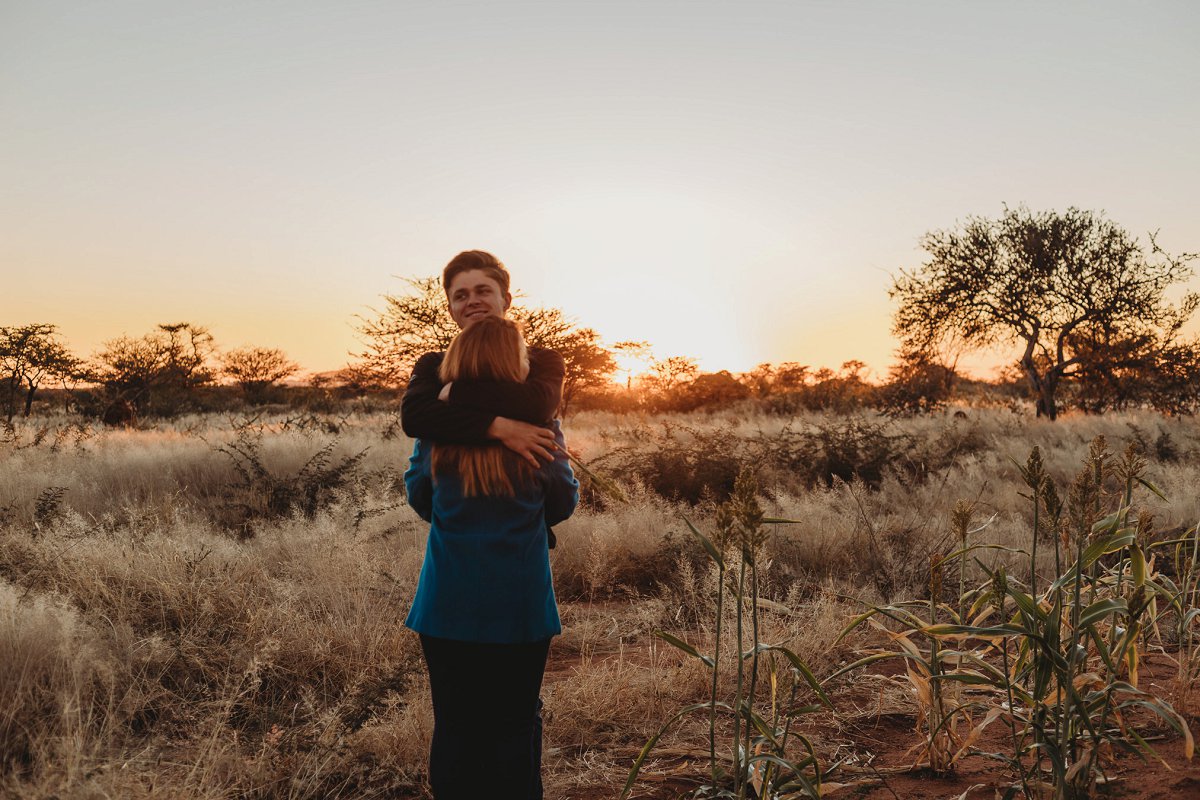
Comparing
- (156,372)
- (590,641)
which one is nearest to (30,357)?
(156,372)

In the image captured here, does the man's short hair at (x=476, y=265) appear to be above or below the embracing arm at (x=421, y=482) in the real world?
above

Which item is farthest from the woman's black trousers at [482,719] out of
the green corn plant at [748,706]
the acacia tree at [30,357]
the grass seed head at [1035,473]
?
the acacia tree at [30,357]

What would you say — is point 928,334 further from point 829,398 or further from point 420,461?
point 420,461

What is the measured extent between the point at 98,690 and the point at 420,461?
237 cm

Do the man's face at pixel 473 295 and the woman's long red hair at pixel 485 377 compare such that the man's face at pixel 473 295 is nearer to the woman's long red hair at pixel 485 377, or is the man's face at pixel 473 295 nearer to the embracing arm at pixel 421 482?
the woman's long red hair at pixel 485 377

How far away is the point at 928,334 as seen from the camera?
20234 millimetres

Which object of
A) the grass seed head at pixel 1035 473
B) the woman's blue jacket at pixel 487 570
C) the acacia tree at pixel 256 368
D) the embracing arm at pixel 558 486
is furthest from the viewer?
the acacia tree at pixel 256 368

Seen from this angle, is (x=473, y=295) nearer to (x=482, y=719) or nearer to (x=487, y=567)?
(x=487, y=567)

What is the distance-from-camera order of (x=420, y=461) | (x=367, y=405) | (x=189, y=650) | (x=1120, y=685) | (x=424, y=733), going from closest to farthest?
(x=1120, y=685) < (x=420, y=461) < (x=424, y=733) < (x=189, y=650) < (x=367, y=405)

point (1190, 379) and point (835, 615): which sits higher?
point (1190, 379)

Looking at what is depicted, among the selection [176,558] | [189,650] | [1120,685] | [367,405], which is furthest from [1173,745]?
[367,405]

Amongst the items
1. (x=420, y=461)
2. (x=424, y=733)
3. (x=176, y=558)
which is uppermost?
(x=420, y=461)

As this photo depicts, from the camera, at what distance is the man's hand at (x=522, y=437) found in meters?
2.06

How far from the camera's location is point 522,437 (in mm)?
2080
